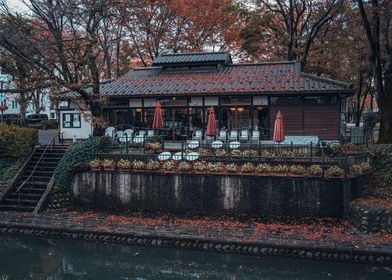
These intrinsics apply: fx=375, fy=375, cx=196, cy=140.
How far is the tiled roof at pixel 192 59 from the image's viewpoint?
21.8 metres

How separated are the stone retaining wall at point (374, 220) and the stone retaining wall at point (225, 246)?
1732 millimetres

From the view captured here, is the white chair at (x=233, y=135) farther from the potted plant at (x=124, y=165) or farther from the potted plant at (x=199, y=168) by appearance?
the potted plant at (x=124, y=165)

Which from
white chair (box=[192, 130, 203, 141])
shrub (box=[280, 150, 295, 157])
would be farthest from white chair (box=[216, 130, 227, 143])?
shrub (box=[280, 150, 295, 157])

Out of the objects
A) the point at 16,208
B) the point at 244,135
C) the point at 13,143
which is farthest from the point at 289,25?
the point at 16,208

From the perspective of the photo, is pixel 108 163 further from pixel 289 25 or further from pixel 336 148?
pixel 289 25

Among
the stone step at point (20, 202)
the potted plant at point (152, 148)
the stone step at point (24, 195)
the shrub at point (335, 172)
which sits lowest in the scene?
the stone step at point (20, 202)

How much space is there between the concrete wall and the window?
337 inches

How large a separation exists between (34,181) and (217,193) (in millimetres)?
7811

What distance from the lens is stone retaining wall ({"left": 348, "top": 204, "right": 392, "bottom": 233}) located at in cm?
1104

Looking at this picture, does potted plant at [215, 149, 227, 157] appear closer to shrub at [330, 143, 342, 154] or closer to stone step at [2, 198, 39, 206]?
shrub at [330, 143, 342, 154]

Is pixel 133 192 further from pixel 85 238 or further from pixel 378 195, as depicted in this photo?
pixel 378 195

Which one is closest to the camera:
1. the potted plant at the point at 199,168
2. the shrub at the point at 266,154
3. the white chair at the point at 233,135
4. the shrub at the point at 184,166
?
the potted plant at the point at 199,168

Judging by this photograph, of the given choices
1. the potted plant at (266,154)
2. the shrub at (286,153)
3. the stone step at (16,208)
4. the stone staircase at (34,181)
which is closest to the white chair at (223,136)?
the potted plant at (266,154)

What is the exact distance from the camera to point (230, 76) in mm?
20594
